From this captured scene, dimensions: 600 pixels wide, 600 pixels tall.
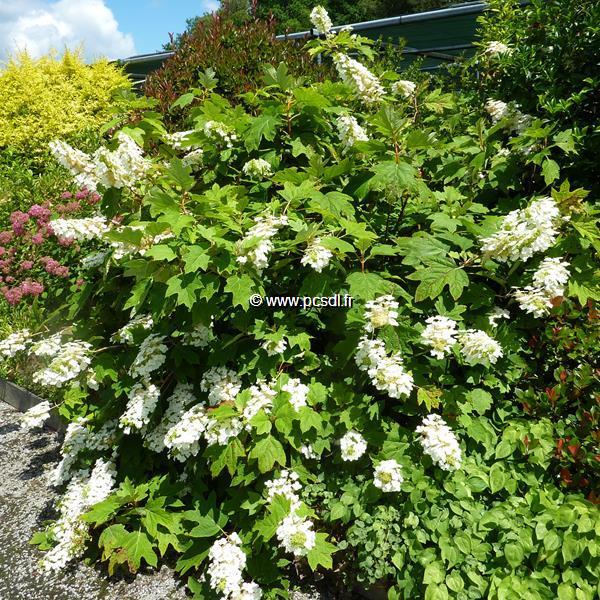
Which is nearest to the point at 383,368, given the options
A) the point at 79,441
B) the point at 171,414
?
the point at 171,414

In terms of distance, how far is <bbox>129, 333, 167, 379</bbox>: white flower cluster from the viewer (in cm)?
259

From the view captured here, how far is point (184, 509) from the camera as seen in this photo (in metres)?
2.81

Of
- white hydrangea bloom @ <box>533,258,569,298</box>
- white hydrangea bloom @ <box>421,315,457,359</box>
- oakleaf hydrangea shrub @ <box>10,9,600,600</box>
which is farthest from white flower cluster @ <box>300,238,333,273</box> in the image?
white hydrangea bloom @ <box>533,258,569,298</box>

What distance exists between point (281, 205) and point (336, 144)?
2.79ft

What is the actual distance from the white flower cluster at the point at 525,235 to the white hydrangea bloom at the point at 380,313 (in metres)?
0.51

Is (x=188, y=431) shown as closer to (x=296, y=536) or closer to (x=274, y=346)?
(x=274, y=346)

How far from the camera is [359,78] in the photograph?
10.0 ft

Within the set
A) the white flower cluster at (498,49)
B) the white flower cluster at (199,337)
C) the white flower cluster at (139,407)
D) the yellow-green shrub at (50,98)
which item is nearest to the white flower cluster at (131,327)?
the white flower cluster at (139,407)

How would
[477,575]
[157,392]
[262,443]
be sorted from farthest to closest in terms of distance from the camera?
[157,392] → [262,443] → [477,575]

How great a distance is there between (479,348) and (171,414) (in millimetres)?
1568

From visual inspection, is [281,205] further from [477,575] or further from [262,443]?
[477,575]

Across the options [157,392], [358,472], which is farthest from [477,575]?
[157,392]

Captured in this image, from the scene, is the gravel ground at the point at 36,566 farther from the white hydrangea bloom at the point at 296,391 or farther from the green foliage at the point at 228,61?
the green foliage at the point at 228,61

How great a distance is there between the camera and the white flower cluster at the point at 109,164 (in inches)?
104
